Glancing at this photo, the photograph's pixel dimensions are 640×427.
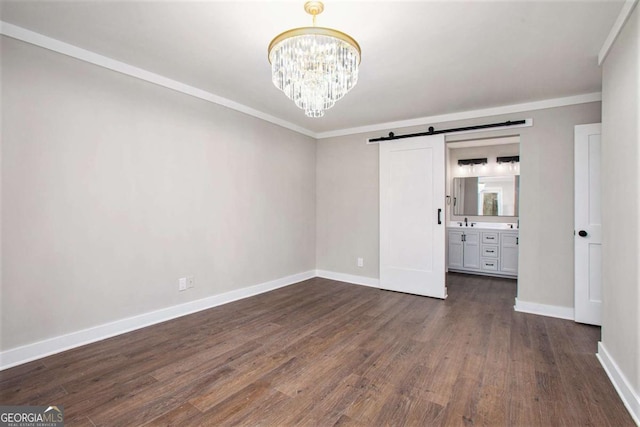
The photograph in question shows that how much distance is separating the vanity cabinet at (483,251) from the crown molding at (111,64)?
13.7 feet

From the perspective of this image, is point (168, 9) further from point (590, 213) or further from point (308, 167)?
point (590, 213)

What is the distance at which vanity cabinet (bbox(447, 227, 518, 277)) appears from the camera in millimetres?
5145

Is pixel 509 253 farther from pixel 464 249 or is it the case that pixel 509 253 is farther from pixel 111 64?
pixel 111 64

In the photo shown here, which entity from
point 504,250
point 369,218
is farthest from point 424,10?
point 504,250

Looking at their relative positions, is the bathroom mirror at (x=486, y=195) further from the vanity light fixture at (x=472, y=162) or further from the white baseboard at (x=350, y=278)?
the white baseboard at (x=350, y=278)

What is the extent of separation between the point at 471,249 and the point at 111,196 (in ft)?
17.8

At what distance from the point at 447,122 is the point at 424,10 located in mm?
2420

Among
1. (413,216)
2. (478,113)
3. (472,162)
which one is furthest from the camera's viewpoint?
(472,162)

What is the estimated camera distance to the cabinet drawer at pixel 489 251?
5.29 meters

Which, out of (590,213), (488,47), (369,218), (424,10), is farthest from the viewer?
(369,218)

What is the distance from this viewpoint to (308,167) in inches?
201

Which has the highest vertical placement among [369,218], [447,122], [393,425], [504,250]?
[447,122]

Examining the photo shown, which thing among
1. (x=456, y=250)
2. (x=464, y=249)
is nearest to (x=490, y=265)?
(x=464, y=249)

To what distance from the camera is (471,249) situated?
18.1 ft
